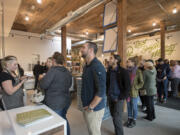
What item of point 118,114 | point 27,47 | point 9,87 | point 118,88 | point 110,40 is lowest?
point 118,114

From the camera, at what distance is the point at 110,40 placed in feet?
10.4

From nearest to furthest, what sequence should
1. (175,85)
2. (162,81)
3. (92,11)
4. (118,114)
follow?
(118,114)
(162,81)
(92,11)
(175,85)

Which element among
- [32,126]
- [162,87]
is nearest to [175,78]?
[162,87]

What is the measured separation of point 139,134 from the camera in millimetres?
2162

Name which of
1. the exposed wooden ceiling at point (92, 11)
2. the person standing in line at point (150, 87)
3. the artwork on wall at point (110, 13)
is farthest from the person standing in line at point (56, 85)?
the exposed wooden ceiling at point (92, 11)

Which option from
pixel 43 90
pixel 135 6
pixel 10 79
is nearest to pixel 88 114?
pixel 43 90

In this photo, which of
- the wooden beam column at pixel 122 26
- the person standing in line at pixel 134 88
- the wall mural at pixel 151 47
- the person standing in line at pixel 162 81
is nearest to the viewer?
the person standing in line at pixel 134 88

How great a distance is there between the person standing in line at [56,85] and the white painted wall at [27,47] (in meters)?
6.13

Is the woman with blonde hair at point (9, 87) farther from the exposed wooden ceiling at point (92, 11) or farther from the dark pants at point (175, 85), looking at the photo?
→ the dark pants at point (175, 85)

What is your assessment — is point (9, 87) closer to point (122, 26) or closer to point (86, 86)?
point (86, 86)

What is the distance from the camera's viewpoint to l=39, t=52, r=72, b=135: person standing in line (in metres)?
1.47

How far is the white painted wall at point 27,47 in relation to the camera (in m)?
6.32

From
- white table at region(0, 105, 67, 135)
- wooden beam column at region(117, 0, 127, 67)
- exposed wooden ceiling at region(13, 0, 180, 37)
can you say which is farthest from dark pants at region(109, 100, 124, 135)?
exposed wooden ceiling at region(13, 0, 180, 37)

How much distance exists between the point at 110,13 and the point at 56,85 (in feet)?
8.96
